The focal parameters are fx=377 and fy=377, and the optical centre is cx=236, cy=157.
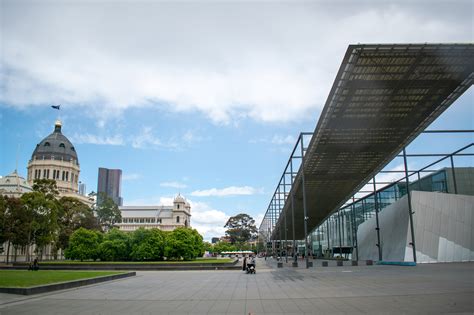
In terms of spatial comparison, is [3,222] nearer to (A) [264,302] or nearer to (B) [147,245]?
(B) [147,245]

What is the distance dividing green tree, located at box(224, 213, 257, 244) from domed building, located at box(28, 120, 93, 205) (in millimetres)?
50884

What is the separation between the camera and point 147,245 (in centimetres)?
4766

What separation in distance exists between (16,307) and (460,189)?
44781mm

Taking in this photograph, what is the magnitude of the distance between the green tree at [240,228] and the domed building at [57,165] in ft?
167

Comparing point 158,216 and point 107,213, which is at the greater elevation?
point 158,216

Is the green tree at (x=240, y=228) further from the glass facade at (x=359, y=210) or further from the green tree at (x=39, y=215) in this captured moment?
the green tree at (x=39, y=215)

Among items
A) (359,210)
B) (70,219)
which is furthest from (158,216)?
(359,210)

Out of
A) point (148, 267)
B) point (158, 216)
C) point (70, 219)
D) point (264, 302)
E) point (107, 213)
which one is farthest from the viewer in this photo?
point (158, 216)

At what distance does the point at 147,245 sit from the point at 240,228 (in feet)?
302

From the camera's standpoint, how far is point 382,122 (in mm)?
32062

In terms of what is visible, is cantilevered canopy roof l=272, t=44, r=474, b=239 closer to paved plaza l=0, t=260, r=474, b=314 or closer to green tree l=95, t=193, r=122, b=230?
paved plaza l=0, t=260, r=474, b=314

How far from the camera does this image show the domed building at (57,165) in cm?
10225

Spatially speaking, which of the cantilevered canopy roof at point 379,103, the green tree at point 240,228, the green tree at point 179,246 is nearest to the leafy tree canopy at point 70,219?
the green tree at point 179,246

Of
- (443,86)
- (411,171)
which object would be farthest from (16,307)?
(411,171)
